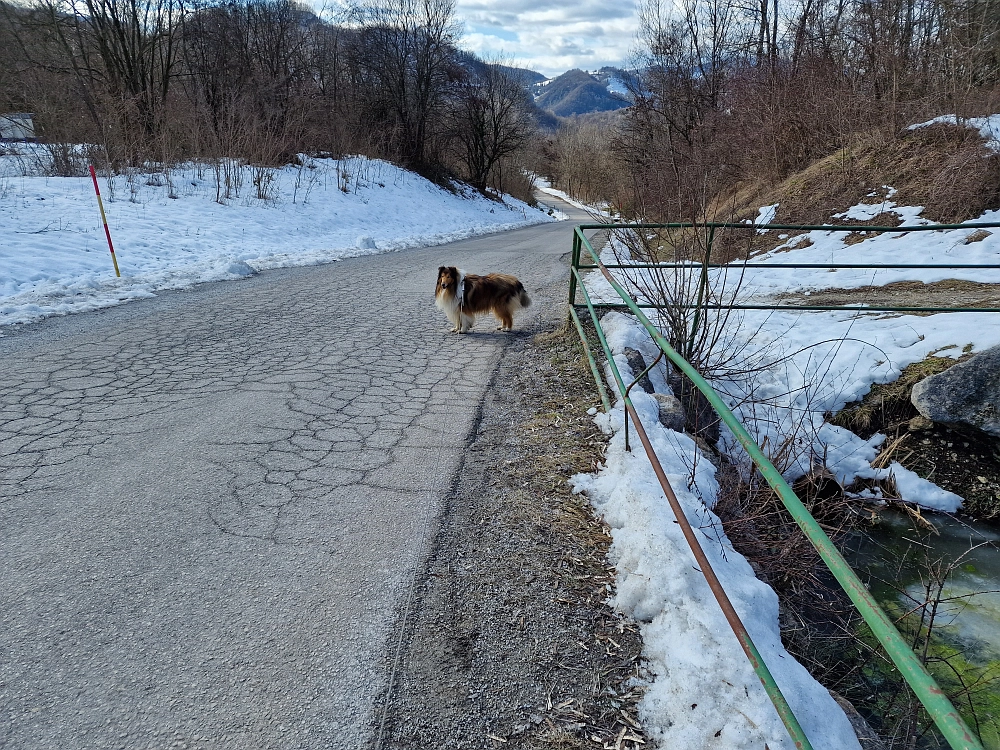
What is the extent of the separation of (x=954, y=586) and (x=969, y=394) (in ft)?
6.08

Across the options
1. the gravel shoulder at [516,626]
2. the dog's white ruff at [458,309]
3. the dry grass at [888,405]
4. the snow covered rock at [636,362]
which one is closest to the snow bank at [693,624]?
the gravel shoulder at [516,626]

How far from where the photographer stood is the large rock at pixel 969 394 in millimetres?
4980

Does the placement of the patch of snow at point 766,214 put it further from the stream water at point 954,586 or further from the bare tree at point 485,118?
the bare tree at point 485,118

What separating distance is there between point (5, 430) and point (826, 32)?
1975 centimetres

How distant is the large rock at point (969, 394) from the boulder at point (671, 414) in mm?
2717

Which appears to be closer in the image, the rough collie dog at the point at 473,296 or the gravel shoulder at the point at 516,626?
the gravel shoulder at the point at 516,626

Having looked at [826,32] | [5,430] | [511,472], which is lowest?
[511,472]

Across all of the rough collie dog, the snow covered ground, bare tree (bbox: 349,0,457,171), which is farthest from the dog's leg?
bare tree (bbox: 349,0,457,171)

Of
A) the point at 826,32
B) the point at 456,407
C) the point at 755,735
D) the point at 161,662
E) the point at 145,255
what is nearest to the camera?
the point at 755,735

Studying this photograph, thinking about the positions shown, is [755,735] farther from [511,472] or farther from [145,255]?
[145,255]

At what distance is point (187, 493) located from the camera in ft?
10.7

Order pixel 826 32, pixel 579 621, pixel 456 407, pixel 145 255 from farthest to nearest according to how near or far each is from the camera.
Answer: pixel 826 32
pixel 145 255
pixel 456 407
pixel 579 621

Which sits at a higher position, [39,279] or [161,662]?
[39,279]

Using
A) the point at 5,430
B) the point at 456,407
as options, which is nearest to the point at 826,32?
the point at 456,407
